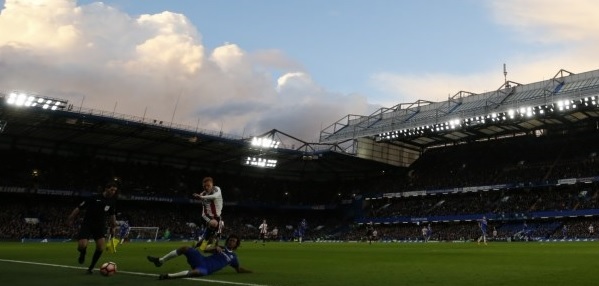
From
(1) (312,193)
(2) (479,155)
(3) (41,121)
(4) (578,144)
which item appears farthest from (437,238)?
(3) (41,121)

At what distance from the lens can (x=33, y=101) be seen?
150ft

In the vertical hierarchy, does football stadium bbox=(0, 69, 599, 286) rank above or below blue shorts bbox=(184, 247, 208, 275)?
above

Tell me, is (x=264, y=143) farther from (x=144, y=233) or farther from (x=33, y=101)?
(x=33, y=101)

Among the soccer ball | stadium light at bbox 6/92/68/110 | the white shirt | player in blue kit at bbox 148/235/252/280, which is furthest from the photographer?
stadium light at bbox 6/92/68/110

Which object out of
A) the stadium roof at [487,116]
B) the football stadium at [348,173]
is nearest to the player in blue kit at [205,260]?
the football stadium at [348,173]

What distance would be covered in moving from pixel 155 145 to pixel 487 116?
42941 millimetres

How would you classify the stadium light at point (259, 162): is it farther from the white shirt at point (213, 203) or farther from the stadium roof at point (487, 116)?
the white shirt at point (213, 203)

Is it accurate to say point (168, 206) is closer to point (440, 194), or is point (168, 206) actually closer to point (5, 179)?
point (5, 179)

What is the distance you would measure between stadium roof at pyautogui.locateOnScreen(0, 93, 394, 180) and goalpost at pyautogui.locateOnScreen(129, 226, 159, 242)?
1144 cm

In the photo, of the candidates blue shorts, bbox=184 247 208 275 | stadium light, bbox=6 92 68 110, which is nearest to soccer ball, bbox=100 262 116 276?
blue shorts, bbox=184 247 208 275

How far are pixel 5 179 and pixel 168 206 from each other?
21722 millimetres

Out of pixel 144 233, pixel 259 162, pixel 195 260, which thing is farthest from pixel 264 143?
pixel 195 260

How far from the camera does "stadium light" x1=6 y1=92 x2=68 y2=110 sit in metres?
44.2

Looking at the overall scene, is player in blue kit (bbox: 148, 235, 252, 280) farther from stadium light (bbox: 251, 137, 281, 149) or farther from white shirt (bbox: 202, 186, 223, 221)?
stadium light (bbox: 251, 137, 281, 149)
